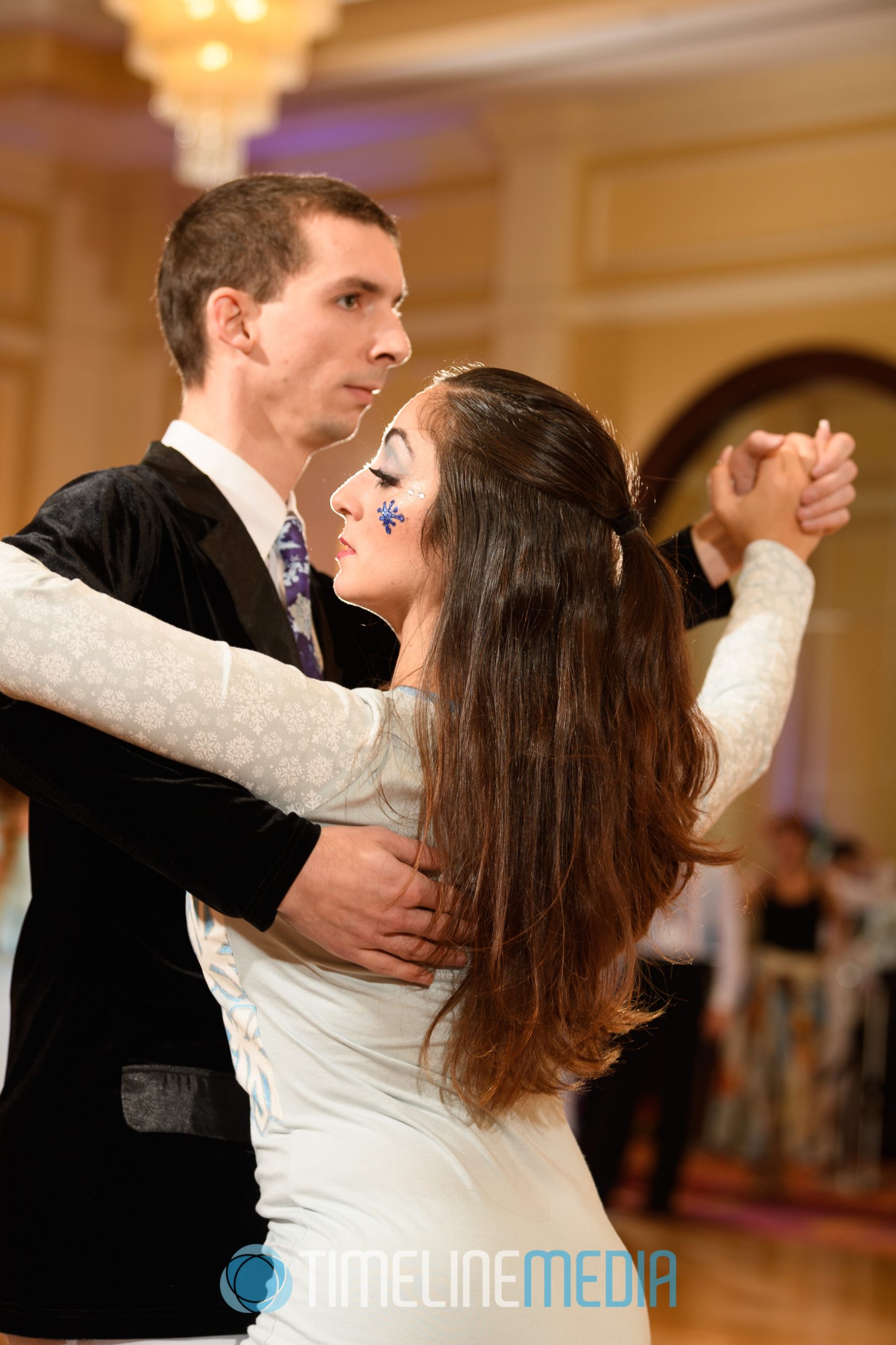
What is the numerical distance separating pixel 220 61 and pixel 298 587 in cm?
375

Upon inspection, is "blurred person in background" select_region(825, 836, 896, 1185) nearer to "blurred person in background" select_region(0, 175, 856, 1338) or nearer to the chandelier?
the chandelier

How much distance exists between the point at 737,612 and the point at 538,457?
0.46m

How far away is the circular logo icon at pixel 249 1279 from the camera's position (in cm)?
122

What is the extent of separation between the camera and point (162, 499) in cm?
147

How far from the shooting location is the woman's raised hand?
1618 mm

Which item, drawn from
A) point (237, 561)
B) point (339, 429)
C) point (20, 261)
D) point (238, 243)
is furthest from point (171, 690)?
point (20, 261)

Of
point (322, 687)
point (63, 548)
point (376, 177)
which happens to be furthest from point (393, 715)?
point (376, 177)

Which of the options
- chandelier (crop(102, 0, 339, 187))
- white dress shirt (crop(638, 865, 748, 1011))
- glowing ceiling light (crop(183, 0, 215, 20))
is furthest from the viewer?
white dress shirt (crop(638, 865, 748, 1011))

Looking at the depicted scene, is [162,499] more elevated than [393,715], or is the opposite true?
[162,499]

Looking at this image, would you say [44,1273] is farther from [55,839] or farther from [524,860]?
[524,860]

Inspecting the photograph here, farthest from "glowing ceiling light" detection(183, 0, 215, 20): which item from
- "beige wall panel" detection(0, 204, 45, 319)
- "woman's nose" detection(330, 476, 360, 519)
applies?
"woman's nose" detection(330, 476, 360, 519)

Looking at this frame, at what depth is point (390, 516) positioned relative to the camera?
1.23 m

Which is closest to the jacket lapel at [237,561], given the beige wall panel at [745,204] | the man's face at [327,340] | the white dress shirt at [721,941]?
the man's face at [327,340]

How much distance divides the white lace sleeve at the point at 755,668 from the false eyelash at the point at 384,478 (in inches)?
16.3
